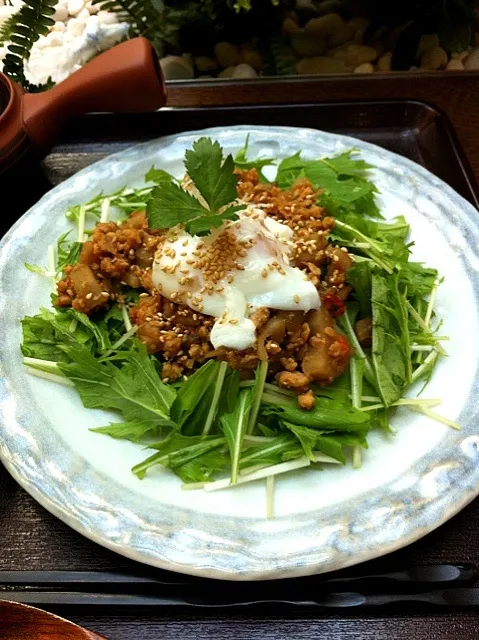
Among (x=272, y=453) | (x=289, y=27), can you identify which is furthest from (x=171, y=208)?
(x=289, y=27)

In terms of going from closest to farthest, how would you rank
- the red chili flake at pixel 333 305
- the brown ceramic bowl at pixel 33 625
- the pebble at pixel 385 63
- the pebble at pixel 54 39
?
1. the brown ceramic bowl at pixel 33 625
2. the red chili flake at pixel 333 305
3. the pebble at pixel 385 63
4. the pebble at pixel 54 39

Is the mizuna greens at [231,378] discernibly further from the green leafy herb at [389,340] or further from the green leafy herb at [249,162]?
the green leafy herb at [249,162]

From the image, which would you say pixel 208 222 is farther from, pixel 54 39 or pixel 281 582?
pixel 54 39

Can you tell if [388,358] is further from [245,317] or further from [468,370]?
[245,317]

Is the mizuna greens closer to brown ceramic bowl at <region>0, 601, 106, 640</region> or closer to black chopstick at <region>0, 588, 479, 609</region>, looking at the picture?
black chopstick at <region>0, 588, 479, 609</region>

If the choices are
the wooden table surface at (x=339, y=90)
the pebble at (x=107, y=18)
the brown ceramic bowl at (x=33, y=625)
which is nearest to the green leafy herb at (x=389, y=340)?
the brown ceramic bowl at (x=33, y=625)

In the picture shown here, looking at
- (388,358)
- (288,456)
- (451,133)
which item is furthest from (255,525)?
(451,133)

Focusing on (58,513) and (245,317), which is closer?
(58,513)
